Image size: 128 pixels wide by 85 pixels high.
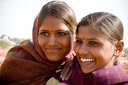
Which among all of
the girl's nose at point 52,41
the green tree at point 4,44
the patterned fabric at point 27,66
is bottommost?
the green tree at point 4,44

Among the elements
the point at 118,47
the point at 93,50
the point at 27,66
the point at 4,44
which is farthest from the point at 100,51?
the point at 4,44

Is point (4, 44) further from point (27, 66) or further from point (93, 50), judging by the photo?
point (93, 50)

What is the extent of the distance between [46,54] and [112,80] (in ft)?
2.79

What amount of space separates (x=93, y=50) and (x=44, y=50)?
0.71m

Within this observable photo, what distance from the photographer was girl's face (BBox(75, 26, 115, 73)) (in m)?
1.97

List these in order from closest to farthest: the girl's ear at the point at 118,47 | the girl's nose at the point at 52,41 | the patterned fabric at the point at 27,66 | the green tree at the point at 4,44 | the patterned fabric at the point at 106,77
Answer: the patterned fabric at the point at 106,77, the girl's ear at the point at 118,47, the girl's nose at the point at 52,41, the patterned fabric at the point at 27,66, the green tree at the point at 4,44

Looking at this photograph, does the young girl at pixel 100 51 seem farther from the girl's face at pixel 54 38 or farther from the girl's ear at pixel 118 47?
the girl's face at pixel 54 38

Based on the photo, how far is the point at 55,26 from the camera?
8.09ft

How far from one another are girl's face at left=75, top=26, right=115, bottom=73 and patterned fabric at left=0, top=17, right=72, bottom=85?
62 cm

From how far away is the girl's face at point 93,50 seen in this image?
1.97 metres

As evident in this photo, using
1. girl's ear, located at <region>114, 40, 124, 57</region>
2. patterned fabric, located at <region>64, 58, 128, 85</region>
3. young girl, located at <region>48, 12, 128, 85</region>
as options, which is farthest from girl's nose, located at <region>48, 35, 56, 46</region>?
girl's ear, located at <region>114, 40, 124, 57</region>

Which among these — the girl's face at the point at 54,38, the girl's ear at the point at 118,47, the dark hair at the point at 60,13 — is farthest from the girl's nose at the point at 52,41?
the girl's ear at the point at 118,47

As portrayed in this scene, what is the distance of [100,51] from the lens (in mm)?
1971

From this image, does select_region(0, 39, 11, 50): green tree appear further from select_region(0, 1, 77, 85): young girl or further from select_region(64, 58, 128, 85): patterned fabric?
select_region(64, 58, 128, 85): patterned fabric
